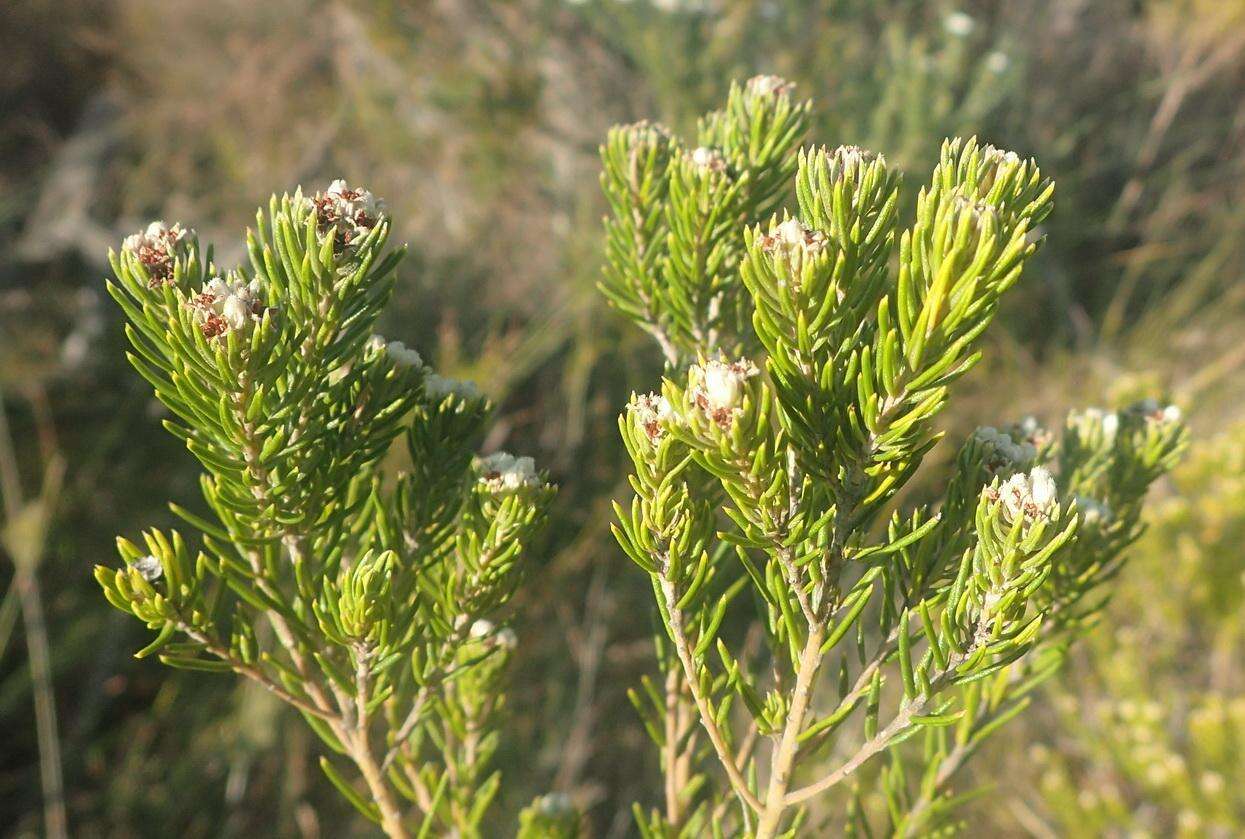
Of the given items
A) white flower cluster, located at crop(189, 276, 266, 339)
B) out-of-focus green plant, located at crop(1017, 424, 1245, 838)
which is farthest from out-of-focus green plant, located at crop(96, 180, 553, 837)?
out-of-focus green plant, located at crop(1017, 424, 1245, 838)

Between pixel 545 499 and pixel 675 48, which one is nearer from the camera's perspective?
pixel 545 499

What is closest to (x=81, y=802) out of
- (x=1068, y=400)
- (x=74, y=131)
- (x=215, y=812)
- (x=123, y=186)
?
(x=215, y=812)

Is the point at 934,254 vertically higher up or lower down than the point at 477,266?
lower down

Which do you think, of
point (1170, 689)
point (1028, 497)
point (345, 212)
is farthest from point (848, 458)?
point (1170, 689)

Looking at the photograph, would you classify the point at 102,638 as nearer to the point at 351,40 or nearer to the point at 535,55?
the point at 535,55

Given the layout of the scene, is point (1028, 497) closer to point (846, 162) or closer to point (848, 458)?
point (848, 458)

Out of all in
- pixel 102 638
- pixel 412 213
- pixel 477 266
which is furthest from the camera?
pixel 412 213
